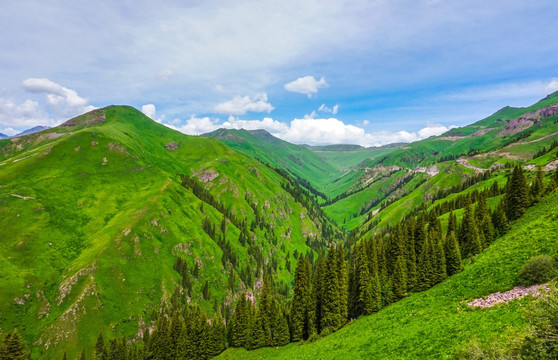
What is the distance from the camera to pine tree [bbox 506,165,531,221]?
7825cm

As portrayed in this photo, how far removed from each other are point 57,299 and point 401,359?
5999 inches

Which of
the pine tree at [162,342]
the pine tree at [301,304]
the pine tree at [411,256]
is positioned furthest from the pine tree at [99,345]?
the pine tree at [411,256]

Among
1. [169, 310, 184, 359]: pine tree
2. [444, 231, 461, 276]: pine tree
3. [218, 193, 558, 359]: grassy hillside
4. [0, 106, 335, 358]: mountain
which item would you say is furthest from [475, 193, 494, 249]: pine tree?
[0, 106, 335, 358]: mountain

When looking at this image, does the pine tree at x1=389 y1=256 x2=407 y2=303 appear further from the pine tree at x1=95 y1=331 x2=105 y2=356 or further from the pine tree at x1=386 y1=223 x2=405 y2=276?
the pine tree at x1=95 y1=331 x2=105 y2=356

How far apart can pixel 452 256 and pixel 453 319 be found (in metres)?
34.9

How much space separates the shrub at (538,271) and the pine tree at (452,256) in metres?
26.2

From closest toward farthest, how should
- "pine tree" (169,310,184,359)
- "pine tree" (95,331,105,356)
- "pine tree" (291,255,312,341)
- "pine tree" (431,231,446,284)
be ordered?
1. "pine tree" (431,231,446,284)
2. "pine tree" (291,255,312,341)
3. "pine tree" (169,310,184,359)
4. "pine tree" (95,331,105,356)

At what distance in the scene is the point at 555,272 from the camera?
3634 centimetres

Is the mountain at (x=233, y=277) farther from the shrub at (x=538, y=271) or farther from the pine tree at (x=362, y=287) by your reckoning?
the shrub at (x=538, y=271)

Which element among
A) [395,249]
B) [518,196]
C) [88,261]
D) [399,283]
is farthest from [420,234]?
[88,261]

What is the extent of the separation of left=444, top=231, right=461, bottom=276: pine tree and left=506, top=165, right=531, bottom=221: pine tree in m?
31.5

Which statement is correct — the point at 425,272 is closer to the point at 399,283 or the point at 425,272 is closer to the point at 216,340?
the point at 399,283

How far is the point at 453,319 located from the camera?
1494 inches

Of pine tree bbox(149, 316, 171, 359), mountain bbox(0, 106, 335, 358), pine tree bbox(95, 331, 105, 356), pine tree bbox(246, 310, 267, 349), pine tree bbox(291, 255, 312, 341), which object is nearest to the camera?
pine tree bbox(291, 255, 312, 341)
